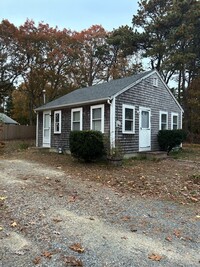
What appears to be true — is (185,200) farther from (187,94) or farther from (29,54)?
(29,54)

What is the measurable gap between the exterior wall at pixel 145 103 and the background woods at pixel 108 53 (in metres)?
7.92

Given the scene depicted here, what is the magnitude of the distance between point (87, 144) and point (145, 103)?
503cm

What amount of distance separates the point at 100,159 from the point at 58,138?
167 inches

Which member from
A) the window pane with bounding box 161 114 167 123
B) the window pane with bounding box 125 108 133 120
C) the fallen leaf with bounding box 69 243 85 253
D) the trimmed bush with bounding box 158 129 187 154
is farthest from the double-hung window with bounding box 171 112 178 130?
the fallen leaf with bounding box 69 243 85 253

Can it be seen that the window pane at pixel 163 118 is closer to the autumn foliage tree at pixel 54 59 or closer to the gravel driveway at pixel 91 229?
the gravel driveway at pixel 91 229

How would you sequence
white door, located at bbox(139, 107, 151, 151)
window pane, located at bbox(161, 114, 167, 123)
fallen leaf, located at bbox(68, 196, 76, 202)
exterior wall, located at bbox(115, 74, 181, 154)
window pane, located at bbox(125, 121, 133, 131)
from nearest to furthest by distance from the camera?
fallen leaf, located at bbox(68, 196, 76, 202), exterior wall, located at bbox(115, 74, 181, 154), window pane, located at bbox(125, 121, 133, 131), white door, located at bbox(139, 107, 151, 151), window pane, located at bbox(161, 114, 167, 123)

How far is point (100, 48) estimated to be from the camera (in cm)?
2753

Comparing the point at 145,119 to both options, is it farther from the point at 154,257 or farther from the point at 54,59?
the point at 54,59

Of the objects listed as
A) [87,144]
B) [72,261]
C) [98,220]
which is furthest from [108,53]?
[72,261]

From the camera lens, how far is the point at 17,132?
2502 centimetres

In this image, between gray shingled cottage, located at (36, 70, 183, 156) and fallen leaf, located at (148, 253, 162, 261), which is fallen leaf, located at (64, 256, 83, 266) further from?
gray shingled cottage, located at (36, 70, 183, 156)

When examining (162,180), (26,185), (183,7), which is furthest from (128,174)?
(183,7)

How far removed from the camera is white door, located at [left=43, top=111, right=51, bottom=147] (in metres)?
15.1

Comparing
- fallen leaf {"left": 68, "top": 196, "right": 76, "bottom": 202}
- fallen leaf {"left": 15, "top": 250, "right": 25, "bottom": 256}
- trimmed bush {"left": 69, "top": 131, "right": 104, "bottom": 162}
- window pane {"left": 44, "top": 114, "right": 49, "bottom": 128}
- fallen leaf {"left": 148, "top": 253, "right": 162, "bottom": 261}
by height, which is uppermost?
window pane {"left": 44, "top": 114, "right": 49, "bottom": 128}
